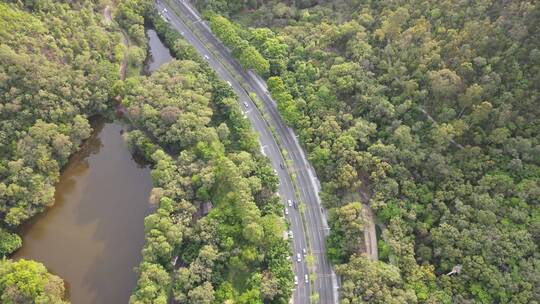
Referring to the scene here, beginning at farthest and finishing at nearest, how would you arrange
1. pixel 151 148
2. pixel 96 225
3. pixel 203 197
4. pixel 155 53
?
1. pixel 155 53
2. pixel 151 148
3. pixel 96 225
4. pixel 203 197

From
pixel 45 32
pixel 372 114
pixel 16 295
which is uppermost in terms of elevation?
pixel 372 114

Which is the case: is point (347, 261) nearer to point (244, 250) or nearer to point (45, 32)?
point (244, 250)

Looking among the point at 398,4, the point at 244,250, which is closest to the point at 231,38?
the point at 398,4

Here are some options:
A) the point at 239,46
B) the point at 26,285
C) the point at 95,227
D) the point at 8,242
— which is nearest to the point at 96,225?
the point at 95,227

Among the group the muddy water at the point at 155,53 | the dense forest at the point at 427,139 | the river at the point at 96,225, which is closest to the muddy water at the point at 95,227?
the river at the point at 96,225

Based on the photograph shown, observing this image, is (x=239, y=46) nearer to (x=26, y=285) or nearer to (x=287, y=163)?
(x=287, y=163)
